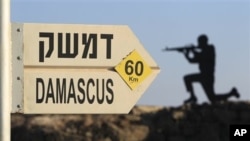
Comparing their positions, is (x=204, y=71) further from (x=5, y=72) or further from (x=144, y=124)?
(x=5, y=72)

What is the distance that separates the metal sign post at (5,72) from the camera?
1.57m

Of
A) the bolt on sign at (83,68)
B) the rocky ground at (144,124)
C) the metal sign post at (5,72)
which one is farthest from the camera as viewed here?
the rocky ground at (144,124)

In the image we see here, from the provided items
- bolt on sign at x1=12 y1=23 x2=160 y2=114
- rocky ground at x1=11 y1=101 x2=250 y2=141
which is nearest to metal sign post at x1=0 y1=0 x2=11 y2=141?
bolt on sign at x1=12 y1=23 x2=160 y2=114

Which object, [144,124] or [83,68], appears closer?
[83,68]

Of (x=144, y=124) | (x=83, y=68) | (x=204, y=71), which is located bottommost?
(x=144, y=124)

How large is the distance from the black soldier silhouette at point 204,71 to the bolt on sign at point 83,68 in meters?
6.21

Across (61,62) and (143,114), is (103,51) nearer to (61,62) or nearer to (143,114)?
(61,62)

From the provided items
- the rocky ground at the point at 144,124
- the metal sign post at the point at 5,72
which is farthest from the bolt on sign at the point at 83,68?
the rocky ground at the point at 144,124

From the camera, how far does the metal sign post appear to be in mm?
1569

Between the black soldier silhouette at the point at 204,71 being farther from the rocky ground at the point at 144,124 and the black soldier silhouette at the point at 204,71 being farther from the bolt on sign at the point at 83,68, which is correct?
the bolt on sign at the point at 83,68

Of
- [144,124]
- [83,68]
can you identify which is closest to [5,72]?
[83,68]

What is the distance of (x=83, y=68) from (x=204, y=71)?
23.1 ft

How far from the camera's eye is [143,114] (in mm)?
8711

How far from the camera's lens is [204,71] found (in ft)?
28.6
